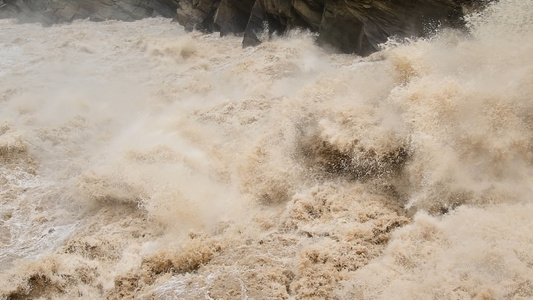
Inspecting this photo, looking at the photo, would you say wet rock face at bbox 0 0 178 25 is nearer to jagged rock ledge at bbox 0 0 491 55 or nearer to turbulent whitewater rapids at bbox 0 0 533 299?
jagged rock ledge at bbox 0 0 491 55

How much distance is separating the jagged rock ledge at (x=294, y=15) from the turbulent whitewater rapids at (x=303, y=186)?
0.45 metres

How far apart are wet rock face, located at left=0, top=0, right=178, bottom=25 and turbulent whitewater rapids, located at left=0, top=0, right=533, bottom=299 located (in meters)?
9.56

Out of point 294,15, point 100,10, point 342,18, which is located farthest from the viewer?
point 100,10

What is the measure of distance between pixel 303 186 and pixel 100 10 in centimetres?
1532

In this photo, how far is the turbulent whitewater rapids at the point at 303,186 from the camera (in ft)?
12.7

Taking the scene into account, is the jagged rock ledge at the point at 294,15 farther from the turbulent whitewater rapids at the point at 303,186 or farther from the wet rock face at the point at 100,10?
the turbulent whitewater rapids at the point at 303,186

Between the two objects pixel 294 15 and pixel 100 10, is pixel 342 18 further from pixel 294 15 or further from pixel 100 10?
pixel 100 10

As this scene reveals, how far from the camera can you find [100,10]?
17.2 metres

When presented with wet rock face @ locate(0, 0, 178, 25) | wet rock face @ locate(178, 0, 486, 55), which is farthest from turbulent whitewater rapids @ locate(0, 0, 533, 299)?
wet rock face @ locate(0, 0, 178, 25)

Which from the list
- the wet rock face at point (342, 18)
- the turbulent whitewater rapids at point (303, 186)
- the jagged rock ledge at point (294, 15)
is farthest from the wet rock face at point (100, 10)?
the turbulent whitewater rapids at point (303, 186)

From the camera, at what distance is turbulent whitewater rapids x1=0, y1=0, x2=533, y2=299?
153 inches

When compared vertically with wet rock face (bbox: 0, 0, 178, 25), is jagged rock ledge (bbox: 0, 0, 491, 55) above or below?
above

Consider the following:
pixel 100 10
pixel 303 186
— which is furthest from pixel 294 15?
pixel 100 10

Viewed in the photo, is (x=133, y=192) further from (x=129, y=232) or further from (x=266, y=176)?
(x=266, y=176)
